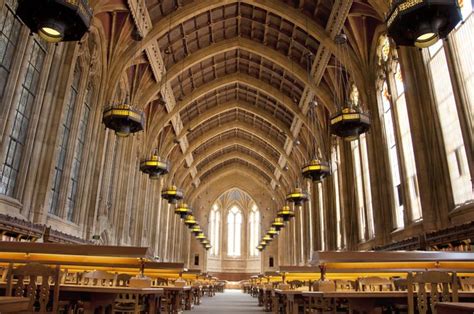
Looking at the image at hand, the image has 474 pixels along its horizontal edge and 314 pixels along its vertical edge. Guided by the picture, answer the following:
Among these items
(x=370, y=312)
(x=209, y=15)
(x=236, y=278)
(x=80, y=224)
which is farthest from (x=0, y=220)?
(x=236, y=278)

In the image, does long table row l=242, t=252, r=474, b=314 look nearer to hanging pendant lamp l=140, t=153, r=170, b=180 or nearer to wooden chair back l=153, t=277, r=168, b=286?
wooden chair back l=153, t=277, r=168, b=286

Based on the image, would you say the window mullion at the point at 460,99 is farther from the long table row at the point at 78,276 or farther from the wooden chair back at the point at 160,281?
the long table row at the point at 78,276

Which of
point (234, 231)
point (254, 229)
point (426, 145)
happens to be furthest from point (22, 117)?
point (254, 229)

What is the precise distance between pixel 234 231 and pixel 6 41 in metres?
36.9

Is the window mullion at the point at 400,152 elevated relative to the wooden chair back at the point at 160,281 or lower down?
elevated

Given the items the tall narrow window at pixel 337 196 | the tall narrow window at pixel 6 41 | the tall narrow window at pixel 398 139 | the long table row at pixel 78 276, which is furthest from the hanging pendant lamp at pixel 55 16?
the tall narrow window at pixel 337 196

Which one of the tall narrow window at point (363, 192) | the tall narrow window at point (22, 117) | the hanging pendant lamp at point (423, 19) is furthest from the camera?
the tall narrow window at point (363, 192)

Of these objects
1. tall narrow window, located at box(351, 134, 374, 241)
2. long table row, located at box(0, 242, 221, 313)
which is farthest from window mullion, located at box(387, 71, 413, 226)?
long table row, located at box(0, 242, 221, 313)

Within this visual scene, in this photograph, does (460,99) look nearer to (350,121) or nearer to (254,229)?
(350,121)

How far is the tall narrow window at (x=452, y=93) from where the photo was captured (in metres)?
8.75

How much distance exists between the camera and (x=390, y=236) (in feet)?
42.3

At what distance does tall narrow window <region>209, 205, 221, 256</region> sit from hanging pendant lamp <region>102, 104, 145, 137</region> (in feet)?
111

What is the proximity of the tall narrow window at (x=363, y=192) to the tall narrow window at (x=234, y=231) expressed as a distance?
27847 mm

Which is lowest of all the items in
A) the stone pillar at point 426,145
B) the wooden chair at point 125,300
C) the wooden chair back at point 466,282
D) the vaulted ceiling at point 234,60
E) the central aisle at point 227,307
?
the central aisle at point 227,307
